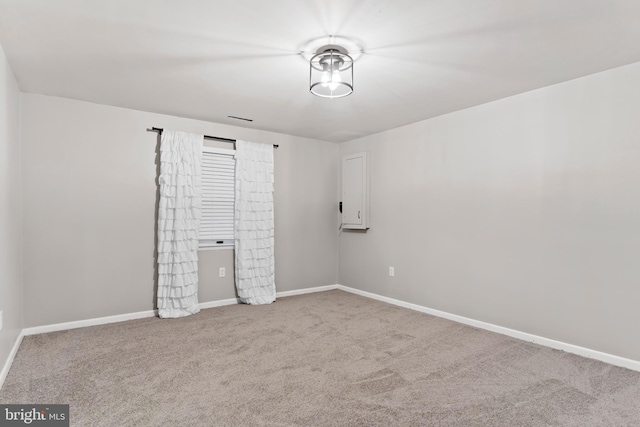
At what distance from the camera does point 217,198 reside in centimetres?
452

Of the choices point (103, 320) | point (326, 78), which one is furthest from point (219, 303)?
point (326, 78)

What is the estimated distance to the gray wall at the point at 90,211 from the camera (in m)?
3.47

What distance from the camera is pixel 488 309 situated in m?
3.62

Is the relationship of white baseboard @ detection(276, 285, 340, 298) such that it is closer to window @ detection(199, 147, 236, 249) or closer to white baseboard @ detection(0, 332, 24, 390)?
window @ detection(199, 147, 236, 249)

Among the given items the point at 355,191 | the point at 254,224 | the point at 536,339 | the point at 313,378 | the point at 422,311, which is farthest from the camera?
the point at 355,191

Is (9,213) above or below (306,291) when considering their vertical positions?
above

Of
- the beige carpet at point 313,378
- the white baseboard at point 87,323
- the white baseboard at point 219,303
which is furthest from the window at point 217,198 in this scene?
the beige carpet at point 313,378

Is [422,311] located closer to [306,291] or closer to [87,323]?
[306,291]

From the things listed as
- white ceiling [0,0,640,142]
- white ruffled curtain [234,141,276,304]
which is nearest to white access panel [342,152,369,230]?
white ruffled curtain [234,141,276,304]

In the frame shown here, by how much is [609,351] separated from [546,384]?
82 cm

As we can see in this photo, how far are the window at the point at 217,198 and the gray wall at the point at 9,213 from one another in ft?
5.74

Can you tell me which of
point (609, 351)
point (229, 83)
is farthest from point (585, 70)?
point (229, 83)

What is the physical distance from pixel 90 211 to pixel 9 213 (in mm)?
892

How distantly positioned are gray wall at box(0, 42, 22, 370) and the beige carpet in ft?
0.99
